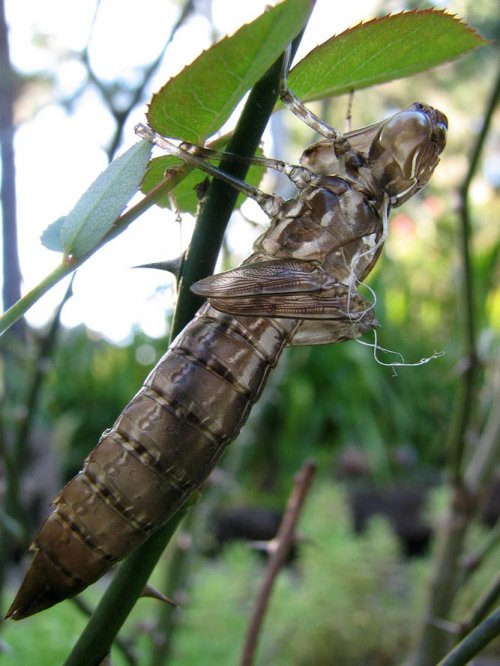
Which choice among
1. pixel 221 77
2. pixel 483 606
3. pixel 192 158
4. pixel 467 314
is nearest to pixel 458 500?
pixel 467 314

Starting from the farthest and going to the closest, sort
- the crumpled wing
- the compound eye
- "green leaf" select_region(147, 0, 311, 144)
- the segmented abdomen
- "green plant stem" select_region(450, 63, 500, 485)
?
"green plant stem" select_region(450, 63, 500, 485) → the compound eye → the crumpled wing → the segmented abdomen → "green leaf" select_region(147, 0, 311, 144)

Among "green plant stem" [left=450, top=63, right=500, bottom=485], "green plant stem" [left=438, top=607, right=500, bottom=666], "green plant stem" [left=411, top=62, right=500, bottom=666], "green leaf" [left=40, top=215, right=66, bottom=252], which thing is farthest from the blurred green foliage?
"green leaf" [left=40, top=215, right=66, bottom=252]

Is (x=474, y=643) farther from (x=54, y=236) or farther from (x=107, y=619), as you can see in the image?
(x=54, y=236)

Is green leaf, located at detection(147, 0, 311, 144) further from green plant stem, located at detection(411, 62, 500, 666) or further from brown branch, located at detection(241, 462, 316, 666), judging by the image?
green plant stem, located at detection(411, 62, 500, 666)

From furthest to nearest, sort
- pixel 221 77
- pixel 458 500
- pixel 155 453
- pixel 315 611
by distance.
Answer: pixel 315 611
pixel 458 500
pixel 155 453
pixel 221 77

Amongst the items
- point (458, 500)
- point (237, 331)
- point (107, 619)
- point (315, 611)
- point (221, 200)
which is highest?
point (221, 200)

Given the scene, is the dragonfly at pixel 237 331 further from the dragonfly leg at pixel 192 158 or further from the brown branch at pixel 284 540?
the brown branch at pixel 284 540

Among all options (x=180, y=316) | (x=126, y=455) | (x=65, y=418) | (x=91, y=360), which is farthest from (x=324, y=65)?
(x=91, y=360)
